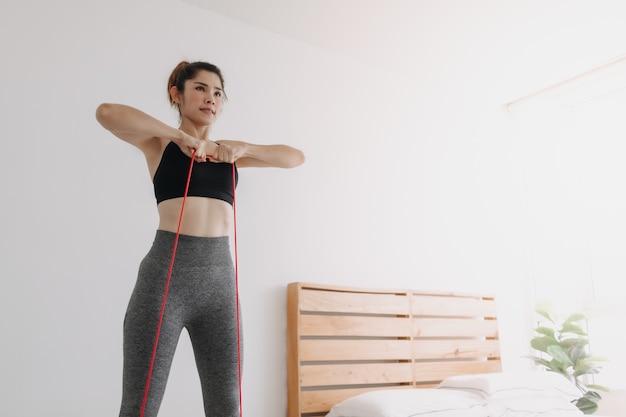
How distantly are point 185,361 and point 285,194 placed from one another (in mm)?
985

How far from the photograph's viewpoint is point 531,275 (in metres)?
3.72

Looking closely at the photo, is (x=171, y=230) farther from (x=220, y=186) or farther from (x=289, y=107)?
(x=289, y=107)

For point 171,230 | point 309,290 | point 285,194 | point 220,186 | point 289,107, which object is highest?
point 289,107

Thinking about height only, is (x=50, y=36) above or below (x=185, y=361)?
above

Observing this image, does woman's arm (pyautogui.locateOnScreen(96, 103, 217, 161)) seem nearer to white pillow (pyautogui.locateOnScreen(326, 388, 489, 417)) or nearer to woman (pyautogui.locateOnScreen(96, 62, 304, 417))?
woman (pyautogui.locateOnScreen(96, 62, 304, 417))

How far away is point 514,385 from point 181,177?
6.67 feet

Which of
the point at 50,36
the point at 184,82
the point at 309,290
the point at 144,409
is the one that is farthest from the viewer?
the point at 309,290

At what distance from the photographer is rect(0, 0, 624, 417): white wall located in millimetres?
2053

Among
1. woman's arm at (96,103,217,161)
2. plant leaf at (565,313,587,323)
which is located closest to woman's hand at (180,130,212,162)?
woman's arm at (96,103,217,161)

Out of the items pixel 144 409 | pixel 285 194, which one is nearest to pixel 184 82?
pixel 144 409

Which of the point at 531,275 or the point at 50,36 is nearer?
the point at 50,36

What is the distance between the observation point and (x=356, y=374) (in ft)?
8.64

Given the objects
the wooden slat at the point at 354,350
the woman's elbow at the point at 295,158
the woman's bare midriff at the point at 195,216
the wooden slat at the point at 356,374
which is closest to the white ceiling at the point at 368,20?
the woman's elbow at the point at 295,158

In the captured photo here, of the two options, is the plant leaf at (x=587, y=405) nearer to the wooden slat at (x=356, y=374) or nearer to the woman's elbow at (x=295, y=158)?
the wooden slat at (x=356, y=374)
